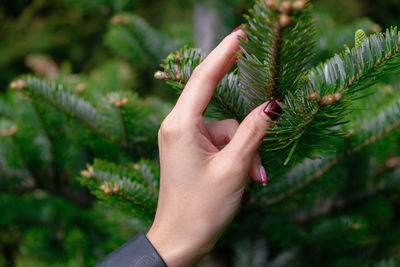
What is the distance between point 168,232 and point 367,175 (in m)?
0.67

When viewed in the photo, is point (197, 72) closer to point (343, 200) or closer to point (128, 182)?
point (128, 182)

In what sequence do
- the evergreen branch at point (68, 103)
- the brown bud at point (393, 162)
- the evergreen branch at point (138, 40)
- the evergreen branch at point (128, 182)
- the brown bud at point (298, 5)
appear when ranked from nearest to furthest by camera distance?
the brown bud at point (298, 5) → the evergreen branch at point (128, 182) → the evergreen branch at point (68, 103) → the brown bud at point (393, 162) → the evergreen branch at point (138, 40)

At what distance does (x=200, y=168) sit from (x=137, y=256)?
0.18 metres

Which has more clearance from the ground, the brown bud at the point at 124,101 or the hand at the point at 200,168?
the brown bud at the point at 124,101

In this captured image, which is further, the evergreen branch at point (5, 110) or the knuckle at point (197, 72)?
the evergreen branch at point (5, 110)

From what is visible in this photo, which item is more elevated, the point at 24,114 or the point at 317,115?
the point at 24,114

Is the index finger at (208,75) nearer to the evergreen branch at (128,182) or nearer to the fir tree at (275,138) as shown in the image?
the fir tree at (275,138)

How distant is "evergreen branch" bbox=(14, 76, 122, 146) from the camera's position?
0.68 m

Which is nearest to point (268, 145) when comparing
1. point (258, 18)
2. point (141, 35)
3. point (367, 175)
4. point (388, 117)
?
point (258, 18)

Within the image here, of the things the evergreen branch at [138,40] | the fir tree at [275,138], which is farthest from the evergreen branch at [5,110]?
the evergreen branch at [138,40]

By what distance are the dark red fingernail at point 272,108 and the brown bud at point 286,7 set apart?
0.15 m

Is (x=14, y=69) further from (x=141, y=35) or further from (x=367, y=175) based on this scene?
(x=367, y=175)

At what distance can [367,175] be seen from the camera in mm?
870

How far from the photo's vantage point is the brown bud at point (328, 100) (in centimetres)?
37
